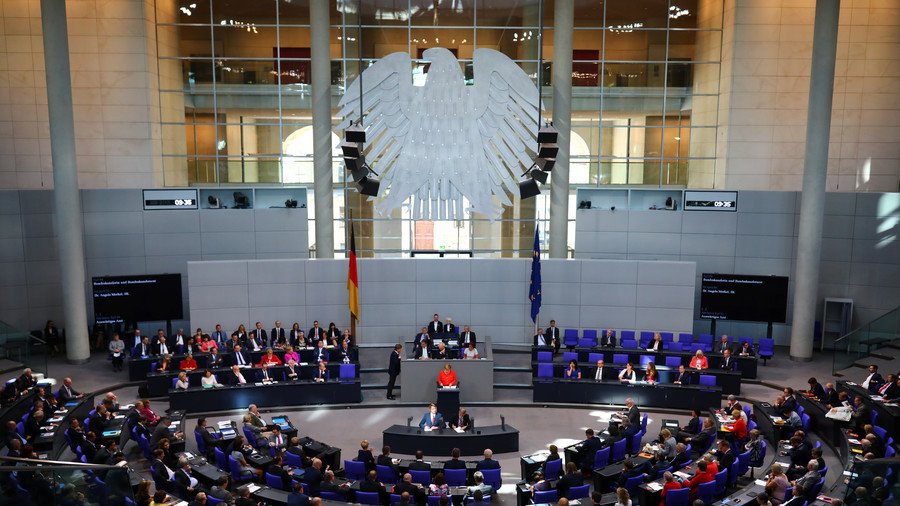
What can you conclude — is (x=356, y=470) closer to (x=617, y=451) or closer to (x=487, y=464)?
(x=487, y=464)

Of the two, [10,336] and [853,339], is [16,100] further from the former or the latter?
[853,339]

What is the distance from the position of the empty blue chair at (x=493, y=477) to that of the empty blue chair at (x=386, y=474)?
143 cm

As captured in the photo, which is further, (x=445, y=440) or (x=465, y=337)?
(x=465, y=337)

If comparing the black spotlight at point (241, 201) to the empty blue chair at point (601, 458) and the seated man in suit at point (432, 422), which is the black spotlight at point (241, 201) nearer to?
the seated man in suit at point (432, 422)

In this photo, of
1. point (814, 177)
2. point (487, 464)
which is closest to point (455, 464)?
point (487, 464)

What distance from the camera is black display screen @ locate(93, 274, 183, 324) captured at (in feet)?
64.9

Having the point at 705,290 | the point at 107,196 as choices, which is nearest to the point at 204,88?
the point at 107,196

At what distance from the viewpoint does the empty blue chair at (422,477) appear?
11.7 m

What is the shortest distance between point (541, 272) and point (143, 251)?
11521 millimetres

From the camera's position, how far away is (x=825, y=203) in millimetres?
21094

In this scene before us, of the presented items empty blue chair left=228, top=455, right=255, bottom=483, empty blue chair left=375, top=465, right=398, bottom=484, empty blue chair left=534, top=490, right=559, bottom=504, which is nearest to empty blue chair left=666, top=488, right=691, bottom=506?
empty blue chair left=534, top=490, right=559, bottom=504

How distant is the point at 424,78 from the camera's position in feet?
74.2

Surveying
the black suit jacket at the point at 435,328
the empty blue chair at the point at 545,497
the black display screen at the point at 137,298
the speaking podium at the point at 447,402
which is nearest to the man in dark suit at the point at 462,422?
the speaking podium at the point at 447,402

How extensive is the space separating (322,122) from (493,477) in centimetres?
1226
